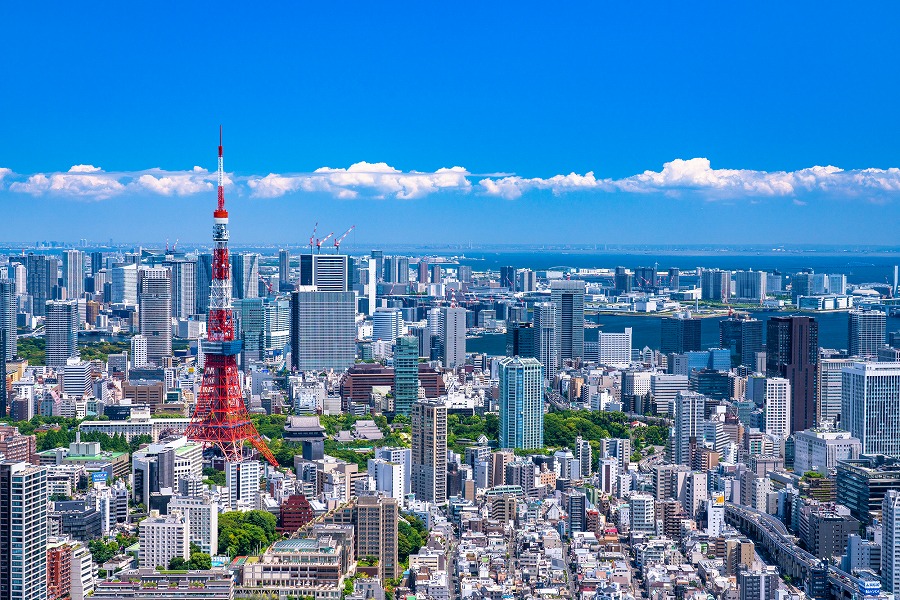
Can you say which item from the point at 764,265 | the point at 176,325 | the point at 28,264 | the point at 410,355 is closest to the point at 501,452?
the point at 410,355

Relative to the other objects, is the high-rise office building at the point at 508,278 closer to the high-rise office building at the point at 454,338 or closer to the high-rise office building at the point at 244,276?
the high-rise office building at the point at 244,276

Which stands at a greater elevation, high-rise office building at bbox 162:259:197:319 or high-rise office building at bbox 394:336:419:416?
high-rise office building at bbox 162:259:197:319

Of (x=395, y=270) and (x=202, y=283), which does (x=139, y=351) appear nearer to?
(x=202, y=283)

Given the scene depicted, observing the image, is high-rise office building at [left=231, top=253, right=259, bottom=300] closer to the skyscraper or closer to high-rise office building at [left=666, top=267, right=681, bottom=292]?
the skyscraper

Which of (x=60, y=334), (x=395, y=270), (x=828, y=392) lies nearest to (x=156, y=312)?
(x=60, y=334)

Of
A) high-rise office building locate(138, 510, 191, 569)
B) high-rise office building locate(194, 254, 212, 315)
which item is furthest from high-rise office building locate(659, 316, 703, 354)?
high-rise office building locate(138, 510, 191, 569)

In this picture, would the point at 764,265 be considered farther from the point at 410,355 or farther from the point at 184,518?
the point at 184,518
